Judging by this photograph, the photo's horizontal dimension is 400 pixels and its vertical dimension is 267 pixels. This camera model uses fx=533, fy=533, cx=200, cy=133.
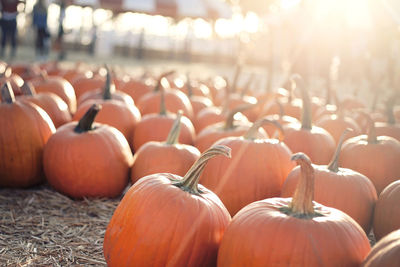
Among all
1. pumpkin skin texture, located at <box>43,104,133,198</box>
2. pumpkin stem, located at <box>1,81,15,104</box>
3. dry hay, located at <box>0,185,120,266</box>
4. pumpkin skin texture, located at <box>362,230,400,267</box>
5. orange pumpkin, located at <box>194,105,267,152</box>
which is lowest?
dry hay, located at <box>0,185,120,266</box>

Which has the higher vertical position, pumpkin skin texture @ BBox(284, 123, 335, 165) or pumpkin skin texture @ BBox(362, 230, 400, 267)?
pumpkin skin texture @ BBox(362, 230, 400, 267)

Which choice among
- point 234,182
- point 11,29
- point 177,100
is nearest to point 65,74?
point 177,100

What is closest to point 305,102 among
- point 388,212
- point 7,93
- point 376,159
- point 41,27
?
point 376,159

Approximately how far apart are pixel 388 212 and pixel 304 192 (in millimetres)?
962

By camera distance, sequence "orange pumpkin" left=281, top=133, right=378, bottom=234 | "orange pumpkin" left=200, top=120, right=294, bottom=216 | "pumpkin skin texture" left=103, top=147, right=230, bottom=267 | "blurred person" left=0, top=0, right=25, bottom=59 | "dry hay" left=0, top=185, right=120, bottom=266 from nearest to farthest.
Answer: "pumpkin skin texture" left=103, top=147, right=230, bottom=267, "dry hay" left=0, top=185, right=120, bottom=266, "orange pumpkin" left=281, top=133, right=378, bottom=234, "orange pumpkin" left=200, top=120, right=294, bottom=216, "blurred person" left=0, top=0, right=25, bottom=59

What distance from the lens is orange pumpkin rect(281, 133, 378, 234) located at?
280cm

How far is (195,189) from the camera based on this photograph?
2.31 meters

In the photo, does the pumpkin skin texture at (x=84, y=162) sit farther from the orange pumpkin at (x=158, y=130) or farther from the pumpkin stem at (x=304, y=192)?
the pumpkin stem at (x=304, y=192)

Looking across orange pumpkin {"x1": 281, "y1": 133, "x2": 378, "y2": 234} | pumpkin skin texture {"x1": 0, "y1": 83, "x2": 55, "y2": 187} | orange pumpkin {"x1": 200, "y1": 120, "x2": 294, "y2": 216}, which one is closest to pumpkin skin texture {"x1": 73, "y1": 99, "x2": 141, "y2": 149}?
pumpkin skin texture {"x1": 0, "y1": 83, "x2": 55, "y2": 187}

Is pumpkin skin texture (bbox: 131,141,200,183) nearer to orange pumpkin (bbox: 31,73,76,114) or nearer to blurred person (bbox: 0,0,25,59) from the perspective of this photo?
orange pumpkin (bbox: 31,73,76,114)

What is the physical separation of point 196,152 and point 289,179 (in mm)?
865

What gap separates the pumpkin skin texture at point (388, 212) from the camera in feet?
8.73

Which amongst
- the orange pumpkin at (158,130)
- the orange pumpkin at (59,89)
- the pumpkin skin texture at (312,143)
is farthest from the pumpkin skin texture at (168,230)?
the orange pumpkin at (59,89)

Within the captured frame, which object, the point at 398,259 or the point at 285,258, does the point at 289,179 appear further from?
the point at 398,259
